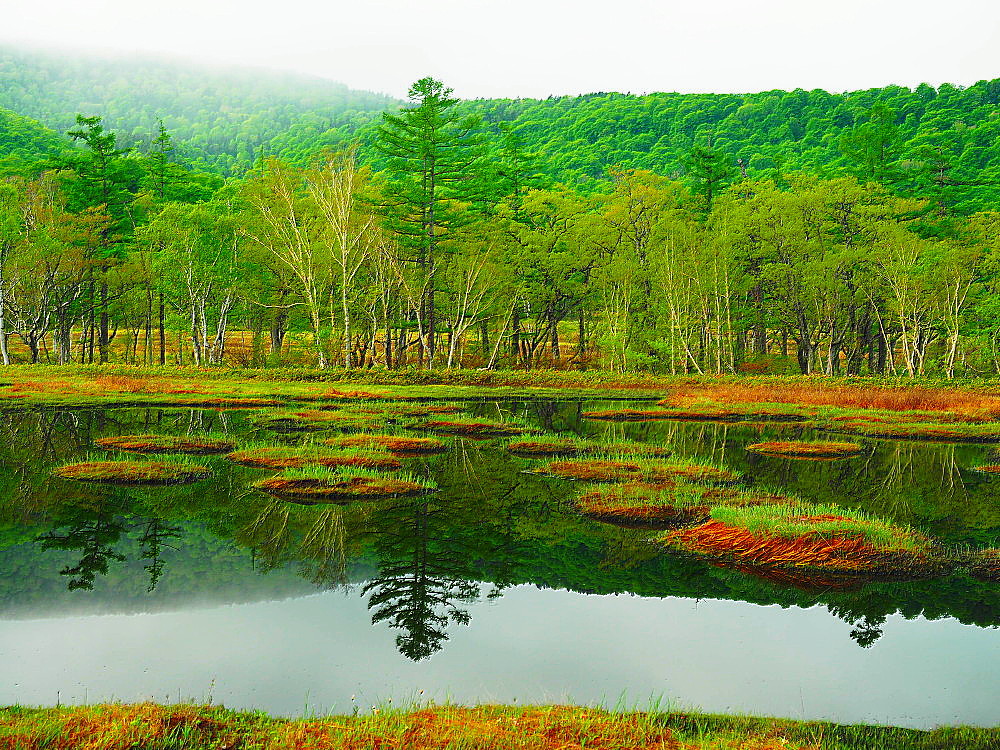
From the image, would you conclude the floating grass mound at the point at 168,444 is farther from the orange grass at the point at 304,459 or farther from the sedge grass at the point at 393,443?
the sedge grass at the point at 393,443

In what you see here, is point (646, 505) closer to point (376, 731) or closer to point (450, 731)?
point (450, 731)

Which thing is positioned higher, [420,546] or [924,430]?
[420,546]

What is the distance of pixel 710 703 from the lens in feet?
27.7

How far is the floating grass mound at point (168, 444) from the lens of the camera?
80.9ft

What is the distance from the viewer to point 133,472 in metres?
20.4

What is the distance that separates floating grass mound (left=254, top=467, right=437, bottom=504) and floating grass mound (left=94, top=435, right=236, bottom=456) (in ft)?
21.0

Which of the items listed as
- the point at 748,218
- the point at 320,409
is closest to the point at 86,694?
the point at 320,409

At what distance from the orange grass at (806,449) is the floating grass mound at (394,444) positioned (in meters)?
12.2

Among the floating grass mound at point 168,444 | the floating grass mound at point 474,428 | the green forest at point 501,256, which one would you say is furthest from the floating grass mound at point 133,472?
the green forest at point 501,256

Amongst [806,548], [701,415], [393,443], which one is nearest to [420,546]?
[806,548]

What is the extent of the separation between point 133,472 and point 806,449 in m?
23.3

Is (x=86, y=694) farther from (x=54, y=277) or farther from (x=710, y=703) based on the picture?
(x=54, y=277)

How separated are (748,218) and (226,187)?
192ft

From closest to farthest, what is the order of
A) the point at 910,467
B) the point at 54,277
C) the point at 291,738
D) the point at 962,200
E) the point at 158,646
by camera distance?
the point at 291,738 < the point at 158,646 < the point at 910,467 < the point at 54,277 < the point at 962,200
